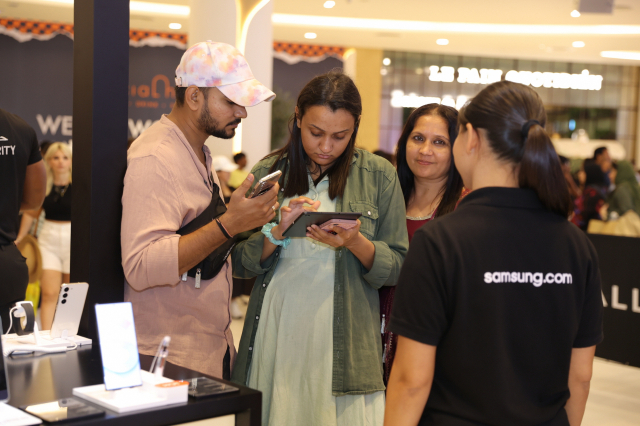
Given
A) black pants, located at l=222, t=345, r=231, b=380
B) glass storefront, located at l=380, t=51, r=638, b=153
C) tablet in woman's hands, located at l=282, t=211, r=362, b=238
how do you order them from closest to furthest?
tablet in woman's hands, located at l=282, t=211, r=362, b=238 → black pants, located at l=222, t=345, r=231, b=380 → glass storefront, located at l=380, t=51, r=638, b=153

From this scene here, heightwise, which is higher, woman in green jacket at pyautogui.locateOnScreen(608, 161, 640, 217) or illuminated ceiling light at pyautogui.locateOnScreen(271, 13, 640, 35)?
illuminated ceiling light at pyautogui.locateOnScreen(271, 13, 640, 35)

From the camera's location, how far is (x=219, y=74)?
185cm

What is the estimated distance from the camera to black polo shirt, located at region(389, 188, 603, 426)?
131cm

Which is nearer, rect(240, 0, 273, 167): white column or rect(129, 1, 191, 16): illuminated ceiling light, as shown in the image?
rect(240, 0, 273, 167): white column

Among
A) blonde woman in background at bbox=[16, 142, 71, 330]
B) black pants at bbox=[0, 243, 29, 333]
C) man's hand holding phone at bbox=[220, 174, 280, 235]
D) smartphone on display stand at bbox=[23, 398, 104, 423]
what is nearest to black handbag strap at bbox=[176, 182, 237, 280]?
man's hand holding phone at bbox=[220, 174, 280, 235]

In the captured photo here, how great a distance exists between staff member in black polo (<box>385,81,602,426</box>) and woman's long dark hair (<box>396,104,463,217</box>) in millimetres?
1042

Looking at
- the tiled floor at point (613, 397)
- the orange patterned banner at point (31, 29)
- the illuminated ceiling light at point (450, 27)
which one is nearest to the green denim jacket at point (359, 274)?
the tiled floor at point (613, 397)

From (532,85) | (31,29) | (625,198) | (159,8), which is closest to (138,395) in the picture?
(625,198)

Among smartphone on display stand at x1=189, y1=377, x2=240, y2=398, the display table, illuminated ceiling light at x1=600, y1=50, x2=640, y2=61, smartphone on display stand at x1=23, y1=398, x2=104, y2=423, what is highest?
illuminated ceiling light at x1=600, y1=50, x2=640, y2=61

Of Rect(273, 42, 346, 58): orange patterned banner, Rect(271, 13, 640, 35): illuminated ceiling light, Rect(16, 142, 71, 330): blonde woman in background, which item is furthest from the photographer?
Rect(273, 42, 346, 58): orange patterned banner

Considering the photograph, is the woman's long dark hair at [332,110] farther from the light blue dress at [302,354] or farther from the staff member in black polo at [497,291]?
the staff member in black polo at [497,291]

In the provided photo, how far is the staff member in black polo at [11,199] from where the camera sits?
8.07 ft

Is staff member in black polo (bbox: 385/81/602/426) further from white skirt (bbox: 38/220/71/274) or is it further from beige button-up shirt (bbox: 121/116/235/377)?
white skirt (bbox: 38/220/71/274)

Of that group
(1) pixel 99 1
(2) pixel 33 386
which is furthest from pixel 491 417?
(1) pixel 99 1
